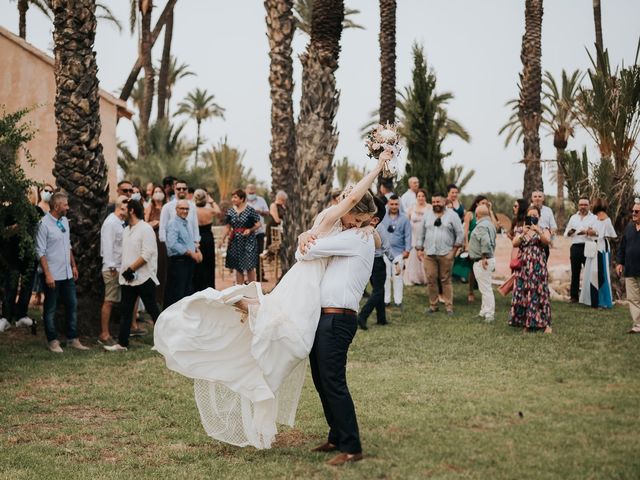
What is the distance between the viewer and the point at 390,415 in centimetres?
792

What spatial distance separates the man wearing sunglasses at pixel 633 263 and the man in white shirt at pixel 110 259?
7597 mm

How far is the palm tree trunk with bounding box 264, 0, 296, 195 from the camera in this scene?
21188 mm

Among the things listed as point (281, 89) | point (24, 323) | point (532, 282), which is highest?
point (281, 89)

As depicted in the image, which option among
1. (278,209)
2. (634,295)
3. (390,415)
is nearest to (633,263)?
(634,295)

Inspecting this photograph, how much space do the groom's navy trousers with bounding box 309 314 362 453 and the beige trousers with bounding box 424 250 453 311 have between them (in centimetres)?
902

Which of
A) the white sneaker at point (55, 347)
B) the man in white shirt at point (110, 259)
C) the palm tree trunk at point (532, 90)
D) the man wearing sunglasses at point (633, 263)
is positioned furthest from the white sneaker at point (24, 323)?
the palm tree trunk at point (532, 90)

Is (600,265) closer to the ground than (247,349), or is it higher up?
higher up

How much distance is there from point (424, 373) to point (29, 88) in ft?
66.2

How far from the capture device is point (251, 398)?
652cm

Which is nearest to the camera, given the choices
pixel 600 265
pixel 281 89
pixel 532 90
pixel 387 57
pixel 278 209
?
pixel 600 265

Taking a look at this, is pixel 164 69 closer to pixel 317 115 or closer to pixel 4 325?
pixel 317 115

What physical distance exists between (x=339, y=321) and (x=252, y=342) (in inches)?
27.8

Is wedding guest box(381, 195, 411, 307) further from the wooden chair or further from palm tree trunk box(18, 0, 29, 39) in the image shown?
palm tree trunk box(18, 0, 29, 39)

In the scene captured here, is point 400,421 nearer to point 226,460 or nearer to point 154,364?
point 226,460
